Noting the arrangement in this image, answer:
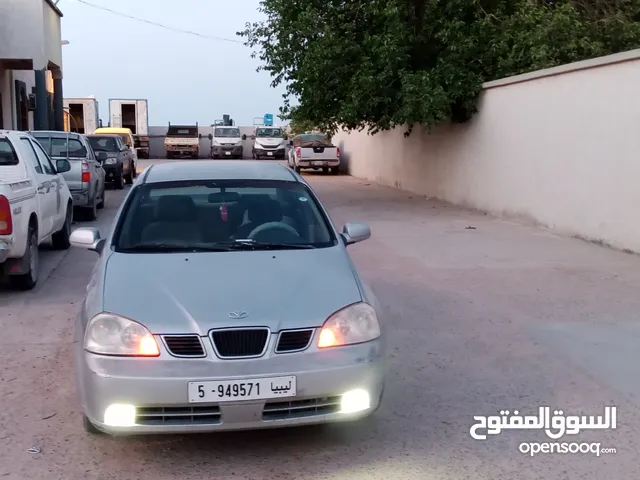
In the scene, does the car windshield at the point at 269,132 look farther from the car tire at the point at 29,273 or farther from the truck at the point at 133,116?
the car tire at the point at 29,273

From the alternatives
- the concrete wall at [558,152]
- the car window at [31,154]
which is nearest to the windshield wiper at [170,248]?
the car window at [31,154]

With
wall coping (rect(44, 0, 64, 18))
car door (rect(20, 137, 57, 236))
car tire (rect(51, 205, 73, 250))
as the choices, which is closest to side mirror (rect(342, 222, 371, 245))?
car door (rect(20, 137, 57, 236))

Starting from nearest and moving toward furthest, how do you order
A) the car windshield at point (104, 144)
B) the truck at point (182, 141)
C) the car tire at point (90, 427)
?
the car tire at point (90, 427) < the car windshield at point (104, 144) < the truck at point (182, 141)

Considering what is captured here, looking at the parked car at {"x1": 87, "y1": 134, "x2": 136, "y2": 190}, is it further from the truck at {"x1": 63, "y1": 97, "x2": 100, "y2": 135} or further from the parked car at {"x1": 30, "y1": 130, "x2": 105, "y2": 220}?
the truck at {"x1": 63, "y1": 97, "x2": 100, "y2": 135}

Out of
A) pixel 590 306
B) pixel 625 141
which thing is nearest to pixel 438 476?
pixel 590 306

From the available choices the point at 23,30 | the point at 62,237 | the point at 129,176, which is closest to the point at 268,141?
the point at 129,176

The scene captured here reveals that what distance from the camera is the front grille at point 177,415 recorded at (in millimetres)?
4051

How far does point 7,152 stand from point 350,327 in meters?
6.84

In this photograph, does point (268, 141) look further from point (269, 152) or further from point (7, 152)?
point (7, 152)

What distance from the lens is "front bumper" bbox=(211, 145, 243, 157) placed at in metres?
43.9

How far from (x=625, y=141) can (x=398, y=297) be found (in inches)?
207

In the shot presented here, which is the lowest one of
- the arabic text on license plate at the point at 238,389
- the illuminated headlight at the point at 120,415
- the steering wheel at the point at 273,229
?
the illuminated headlight at the point at 120,415

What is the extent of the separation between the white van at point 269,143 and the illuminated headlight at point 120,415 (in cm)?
3924

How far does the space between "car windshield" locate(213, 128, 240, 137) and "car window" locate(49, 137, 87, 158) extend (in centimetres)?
2890
